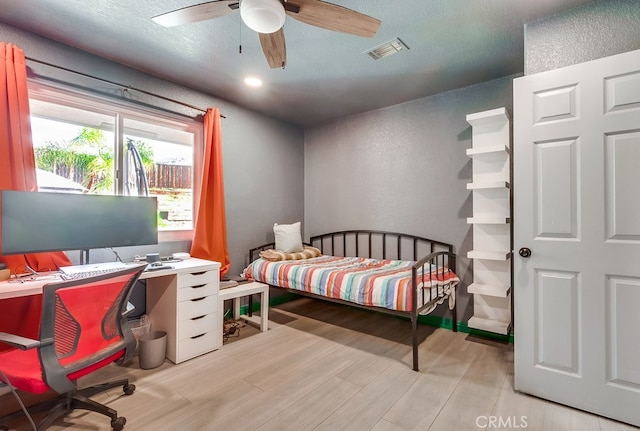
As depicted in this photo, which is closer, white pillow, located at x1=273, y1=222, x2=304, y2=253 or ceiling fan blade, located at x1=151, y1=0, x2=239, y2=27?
ceiling fan blade, located at x1=151, y1=0, x2=239, y2=27

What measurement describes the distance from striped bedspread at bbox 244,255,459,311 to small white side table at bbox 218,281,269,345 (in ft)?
0.52

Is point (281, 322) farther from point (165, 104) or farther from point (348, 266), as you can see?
point (165, 104)

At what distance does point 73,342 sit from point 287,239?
228 centimetres

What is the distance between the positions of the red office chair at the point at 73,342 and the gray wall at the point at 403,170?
2695mm

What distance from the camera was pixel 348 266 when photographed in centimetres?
304

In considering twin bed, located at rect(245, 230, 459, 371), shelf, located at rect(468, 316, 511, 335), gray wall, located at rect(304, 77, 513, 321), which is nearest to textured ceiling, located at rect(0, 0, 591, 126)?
gray wall, located at rect(304, 77, 513, 321)

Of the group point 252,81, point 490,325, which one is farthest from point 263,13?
point 490,325

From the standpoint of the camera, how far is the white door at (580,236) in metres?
1.55

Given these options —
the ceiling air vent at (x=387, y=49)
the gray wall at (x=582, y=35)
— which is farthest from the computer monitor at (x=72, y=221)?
the gray wall at (x=582, y=35)

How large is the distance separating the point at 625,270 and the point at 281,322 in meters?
2.75

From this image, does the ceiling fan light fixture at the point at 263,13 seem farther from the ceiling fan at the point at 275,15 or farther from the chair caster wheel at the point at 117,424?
the chair caster wheel at the point at 117,424

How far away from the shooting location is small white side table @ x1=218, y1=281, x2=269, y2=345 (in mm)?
2646

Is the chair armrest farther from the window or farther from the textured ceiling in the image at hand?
the textured ceiling

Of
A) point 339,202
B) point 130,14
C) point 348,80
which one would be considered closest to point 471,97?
point 348,80
